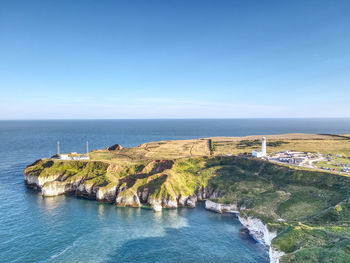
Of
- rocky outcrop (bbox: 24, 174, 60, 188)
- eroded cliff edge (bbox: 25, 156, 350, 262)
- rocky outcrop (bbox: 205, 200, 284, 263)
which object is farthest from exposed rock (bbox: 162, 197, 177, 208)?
rocky outcrop (bbox: 24, 174, 60, 188)

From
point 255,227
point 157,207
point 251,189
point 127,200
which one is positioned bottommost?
point 255,227

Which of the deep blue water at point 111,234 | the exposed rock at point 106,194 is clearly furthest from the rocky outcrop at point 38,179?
the exposed rock at point 106,194

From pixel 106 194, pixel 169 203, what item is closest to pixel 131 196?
pixel 106 194

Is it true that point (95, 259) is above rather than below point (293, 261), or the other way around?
below

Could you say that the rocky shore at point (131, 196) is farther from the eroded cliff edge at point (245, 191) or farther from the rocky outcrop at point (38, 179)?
the eroded cliff edge at point (245, 191)

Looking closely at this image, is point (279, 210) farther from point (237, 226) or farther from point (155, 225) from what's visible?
point (155, 225)

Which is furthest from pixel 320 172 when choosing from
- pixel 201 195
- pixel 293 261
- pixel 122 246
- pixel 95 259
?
pixel 95 259

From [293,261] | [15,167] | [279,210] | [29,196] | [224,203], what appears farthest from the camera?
[15,167]

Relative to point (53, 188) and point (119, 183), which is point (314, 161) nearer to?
point (119, 183)

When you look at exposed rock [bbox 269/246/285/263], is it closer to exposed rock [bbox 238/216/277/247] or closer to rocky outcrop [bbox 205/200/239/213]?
exposed rock [bbox 238/216/277/247]
